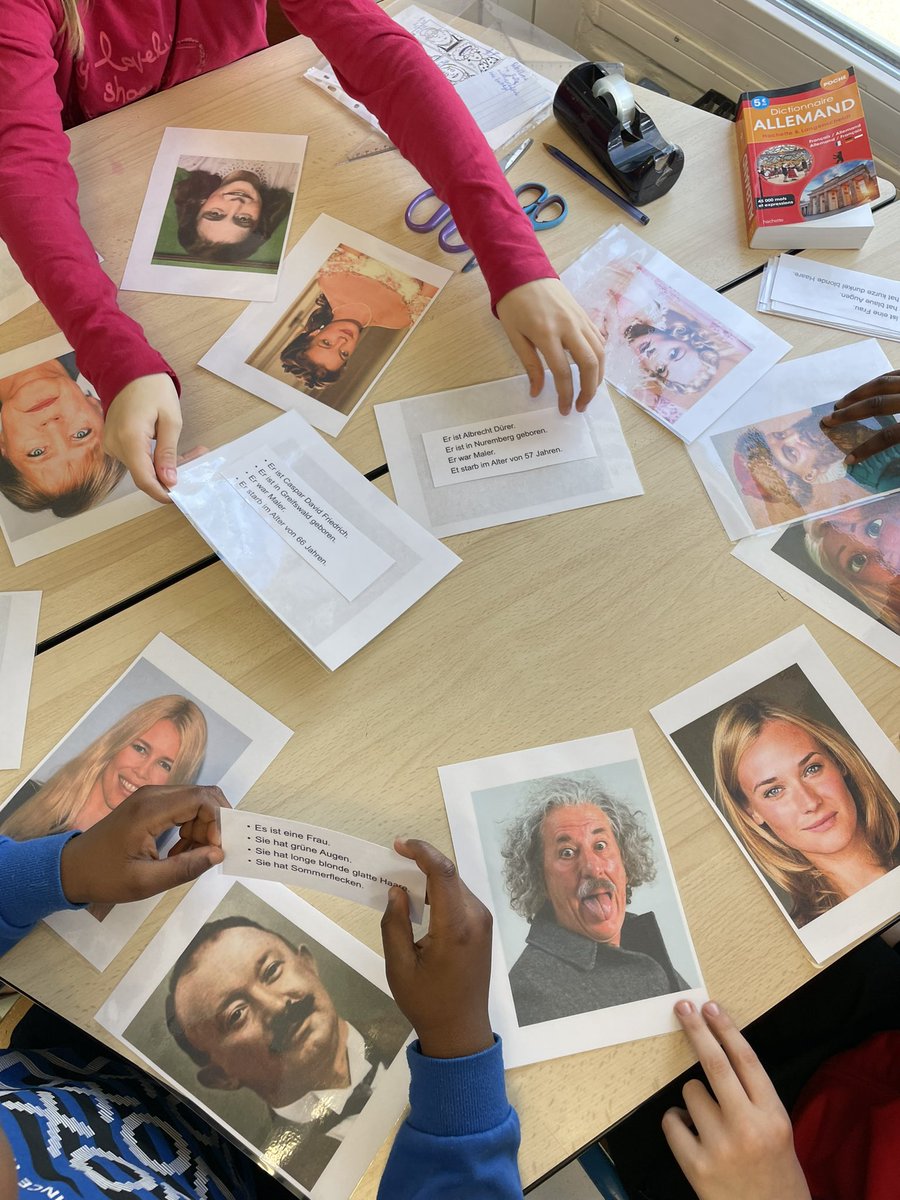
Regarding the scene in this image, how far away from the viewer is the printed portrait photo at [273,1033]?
64cm

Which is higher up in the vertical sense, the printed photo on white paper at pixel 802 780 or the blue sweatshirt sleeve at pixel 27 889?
the printed photo on white paper at pixel 802 780

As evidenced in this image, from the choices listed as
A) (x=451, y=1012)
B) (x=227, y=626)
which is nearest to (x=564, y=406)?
(x=227, y=626)

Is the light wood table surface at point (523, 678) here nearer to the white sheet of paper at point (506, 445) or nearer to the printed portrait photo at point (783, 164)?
the white sheet of paper at point (506, 445)

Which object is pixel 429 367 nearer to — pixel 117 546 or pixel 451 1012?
pixel 117 546

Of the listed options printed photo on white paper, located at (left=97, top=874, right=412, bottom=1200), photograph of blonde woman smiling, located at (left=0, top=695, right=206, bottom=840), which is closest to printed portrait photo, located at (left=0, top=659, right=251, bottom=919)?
photograph of blonde woman smiling, located at (left=0, top=695, right=206, bottom=840)

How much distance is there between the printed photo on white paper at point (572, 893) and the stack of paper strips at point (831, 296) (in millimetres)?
570

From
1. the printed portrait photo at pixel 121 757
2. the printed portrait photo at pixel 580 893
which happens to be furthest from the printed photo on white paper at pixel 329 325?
the printed portrait photo at pixel 580 893

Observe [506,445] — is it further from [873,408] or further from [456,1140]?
[456,1140]

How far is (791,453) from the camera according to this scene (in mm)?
896

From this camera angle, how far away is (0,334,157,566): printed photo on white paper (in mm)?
862

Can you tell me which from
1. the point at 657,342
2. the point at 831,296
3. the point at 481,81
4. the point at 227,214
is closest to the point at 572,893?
the point at 657,342

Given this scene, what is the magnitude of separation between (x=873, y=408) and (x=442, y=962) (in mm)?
705

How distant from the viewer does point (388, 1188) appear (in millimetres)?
617

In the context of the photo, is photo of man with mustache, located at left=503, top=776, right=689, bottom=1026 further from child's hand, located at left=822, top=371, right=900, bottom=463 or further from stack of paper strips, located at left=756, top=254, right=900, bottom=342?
stack of paper strips, located at left=756, top=254, right=900, bottom=342
